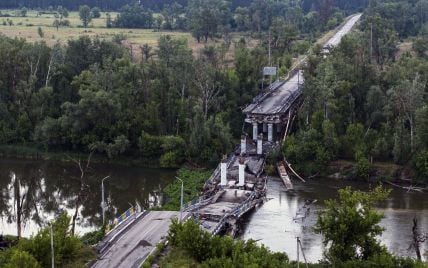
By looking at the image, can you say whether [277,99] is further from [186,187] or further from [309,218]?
[309,218]

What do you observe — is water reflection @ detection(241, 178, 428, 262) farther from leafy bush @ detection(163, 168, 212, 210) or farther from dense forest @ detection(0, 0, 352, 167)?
dense forest @ detection(0, 0, 352, 167)

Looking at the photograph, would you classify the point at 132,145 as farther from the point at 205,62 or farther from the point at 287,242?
Result: the point at 287,242

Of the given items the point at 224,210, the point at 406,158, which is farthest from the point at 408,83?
the point at 224,210

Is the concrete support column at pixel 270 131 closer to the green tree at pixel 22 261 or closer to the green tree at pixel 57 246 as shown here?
the green tree at pixel 57 246

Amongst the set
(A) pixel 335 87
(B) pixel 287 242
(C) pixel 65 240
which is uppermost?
(A) pixel 335 87

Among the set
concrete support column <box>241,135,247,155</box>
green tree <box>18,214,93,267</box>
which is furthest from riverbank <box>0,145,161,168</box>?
green tree <box>18,214,93,267</box>

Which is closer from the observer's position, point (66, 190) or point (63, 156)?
point (66, 190)

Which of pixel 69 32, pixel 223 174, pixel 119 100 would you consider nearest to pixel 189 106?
pixel 119 100
